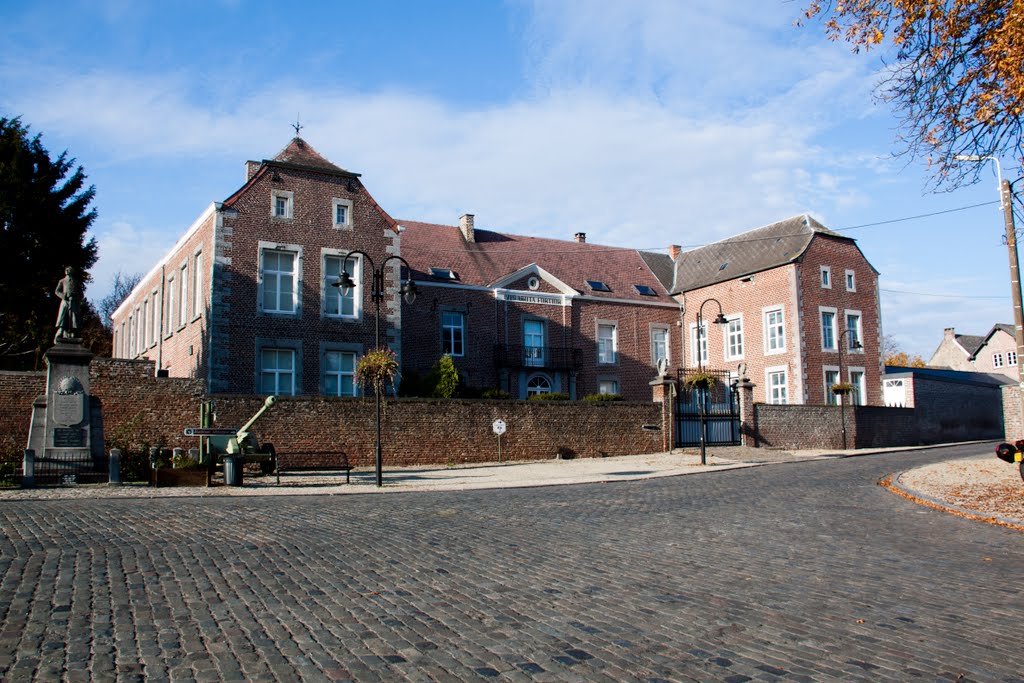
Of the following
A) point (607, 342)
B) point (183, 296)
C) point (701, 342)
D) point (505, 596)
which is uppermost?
point (183, 296)

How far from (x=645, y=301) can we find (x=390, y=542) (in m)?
32.9

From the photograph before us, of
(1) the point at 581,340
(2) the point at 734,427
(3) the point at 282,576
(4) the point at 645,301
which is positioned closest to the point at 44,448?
(3) the point at 282,576

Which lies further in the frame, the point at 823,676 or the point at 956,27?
the point at 956,27

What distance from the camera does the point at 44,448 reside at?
17.7 meters

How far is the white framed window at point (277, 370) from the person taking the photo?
2823cm

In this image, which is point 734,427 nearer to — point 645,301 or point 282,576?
point 645,301

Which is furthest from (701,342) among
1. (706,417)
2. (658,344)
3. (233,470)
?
(233,470)

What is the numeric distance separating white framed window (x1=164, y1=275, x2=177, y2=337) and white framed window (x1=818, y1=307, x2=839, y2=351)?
2794 centimetres

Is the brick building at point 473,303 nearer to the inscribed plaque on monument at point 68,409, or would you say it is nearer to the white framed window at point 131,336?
the white framed window at point 131,336

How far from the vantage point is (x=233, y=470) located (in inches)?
682

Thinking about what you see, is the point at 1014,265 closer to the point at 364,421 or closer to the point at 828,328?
the point at 364,421

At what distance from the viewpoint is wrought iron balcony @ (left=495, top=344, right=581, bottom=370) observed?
35750 mm

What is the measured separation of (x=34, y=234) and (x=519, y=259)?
795 inches

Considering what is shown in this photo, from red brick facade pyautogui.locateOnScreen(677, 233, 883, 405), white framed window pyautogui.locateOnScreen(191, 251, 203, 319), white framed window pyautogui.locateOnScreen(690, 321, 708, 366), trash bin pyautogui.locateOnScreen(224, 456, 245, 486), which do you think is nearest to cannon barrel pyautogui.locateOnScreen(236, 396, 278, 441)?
trash bin pyautogui.locateOnScreen(224, 456, 245, 486)
